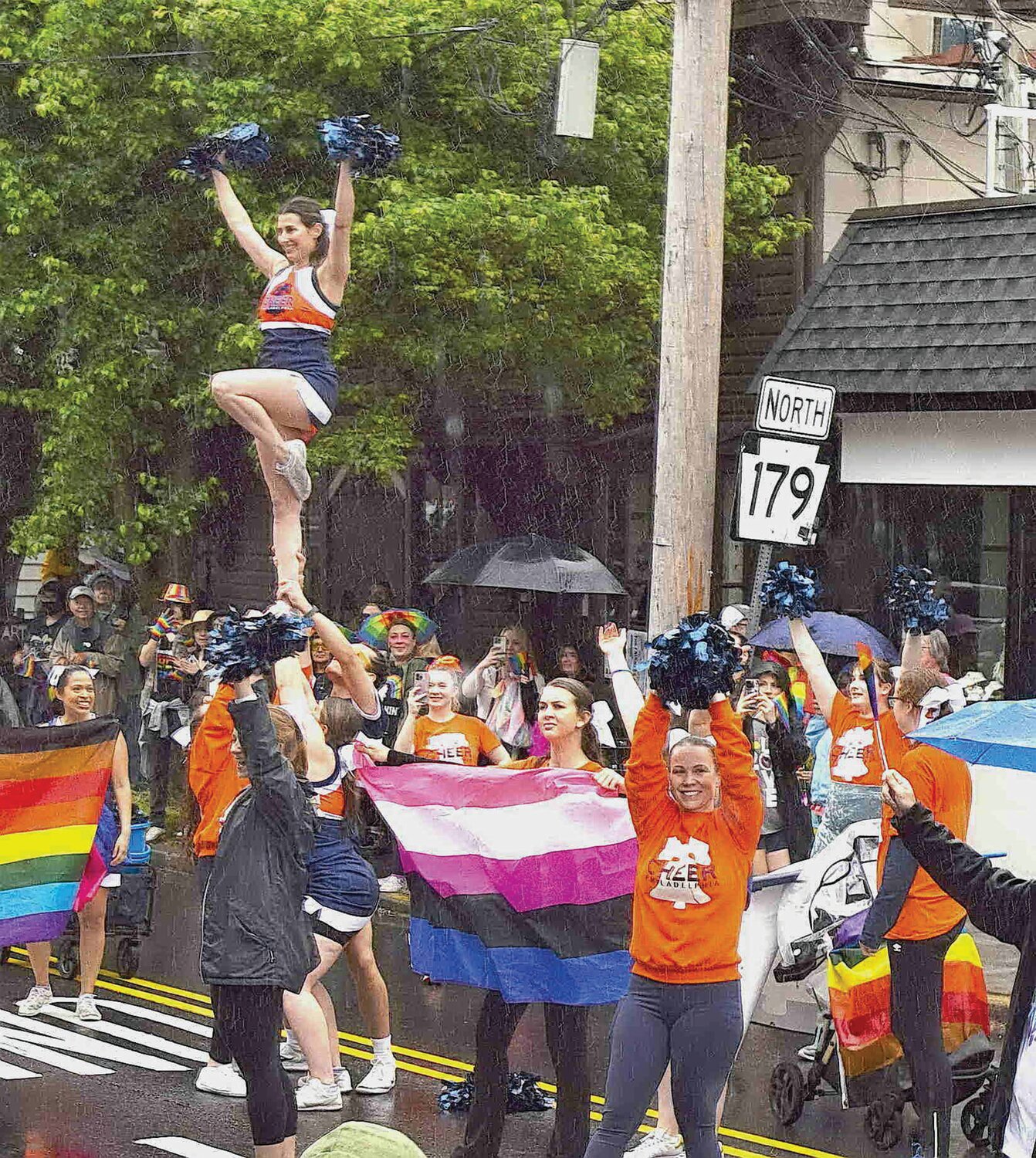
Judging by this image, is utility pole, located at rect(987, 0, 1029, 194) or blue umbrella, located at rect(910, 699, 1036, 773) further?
utility pole, located at rect(987, 0, 1029, 194)

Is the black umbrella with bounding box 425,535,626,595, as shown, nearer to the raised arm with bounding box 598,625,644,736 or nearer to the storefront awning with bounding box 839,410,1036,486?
the storefront awning with bounding box 839,410,1036,486

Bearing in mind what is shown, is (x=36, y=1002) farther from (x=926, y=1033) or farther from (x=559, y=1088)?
(x=926, y=1033)

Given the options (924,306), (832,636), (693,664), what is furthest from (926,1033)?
(924,306)

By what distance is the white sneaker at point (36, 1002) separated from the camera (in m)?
10.6

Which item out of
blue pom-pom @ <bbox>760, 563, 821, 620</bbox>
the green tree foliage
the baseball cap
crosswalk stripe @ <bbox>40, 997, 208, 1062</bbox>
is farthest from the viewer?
the green tree foliage

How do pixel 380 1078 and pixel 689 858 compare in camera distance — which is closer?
pixel 689 858

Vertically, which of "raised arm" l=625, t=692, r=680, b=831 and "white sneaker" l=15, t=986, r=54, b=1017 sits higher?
"raised arm" l=625, t=692, r=680, b=831

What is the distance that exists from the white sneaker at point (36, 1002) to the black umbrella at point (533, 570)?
18.9ft

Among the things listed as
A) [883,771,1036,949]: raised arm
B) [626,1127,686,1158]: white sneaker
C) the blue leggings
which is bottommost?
[626,1127,686,1158]: white sneaker

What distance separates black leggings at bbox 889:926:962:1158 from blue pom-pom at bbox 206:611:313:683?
271cm

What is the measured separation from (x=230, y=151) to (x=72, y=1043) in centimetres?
437

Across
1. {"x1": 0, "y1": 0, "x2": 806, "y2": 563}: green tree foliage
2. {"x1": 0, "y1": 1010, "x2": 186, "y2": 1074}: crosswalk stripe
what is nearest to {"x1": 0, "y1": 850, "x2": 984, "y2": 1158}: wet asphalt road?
{"x1": 0, "y1": 1010, "x2": 186, "y2": 1074}: crosswalk stripe

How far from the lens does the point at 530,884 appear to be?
8.07 metres

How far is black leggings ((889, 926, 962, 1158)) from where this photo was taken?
305 inches
